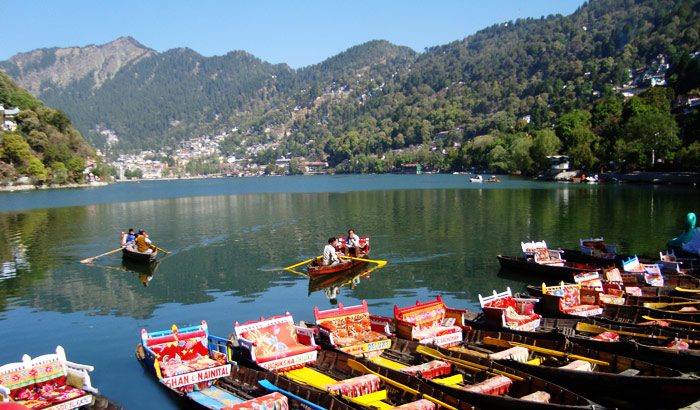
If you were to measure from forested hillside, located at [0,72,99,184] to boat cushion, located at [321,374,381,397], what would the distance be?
149m

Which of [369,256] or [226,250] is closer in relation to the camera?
[369,256]

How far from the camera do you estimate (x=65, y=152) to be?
15025cm

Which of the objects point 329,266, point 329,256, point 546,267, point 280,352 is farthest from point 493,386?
point 329,256

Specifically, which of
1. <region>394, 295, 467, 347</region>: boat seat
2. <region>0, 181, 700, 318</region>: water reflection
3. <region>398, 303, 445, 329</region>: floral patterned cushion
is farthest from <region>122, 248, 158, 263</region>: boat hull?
<region>398, 303, 445, 329</region>: floral patterned cushion

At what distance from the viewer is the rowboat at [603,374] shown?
459 inches

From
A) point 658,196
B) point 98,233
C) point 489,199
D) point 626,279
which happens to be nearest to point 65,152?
point 98,233

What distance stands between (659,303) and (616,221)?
1251 inches

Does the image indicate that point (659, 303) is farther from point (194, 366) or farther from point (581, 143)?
point (581, 143)

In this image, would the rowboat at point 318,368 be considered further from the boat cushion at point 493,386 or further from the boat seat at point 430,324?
the boat seat at point 430,324

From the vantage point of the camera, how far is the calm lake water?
2131 centimetres

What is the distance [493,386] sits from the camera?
1150cm

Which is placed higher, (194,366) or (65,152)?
(65,152)

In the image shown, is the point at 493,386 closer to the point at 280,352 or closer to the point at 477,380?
the point at 477,380

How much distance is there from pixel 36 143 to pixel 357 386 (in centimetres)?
15868
